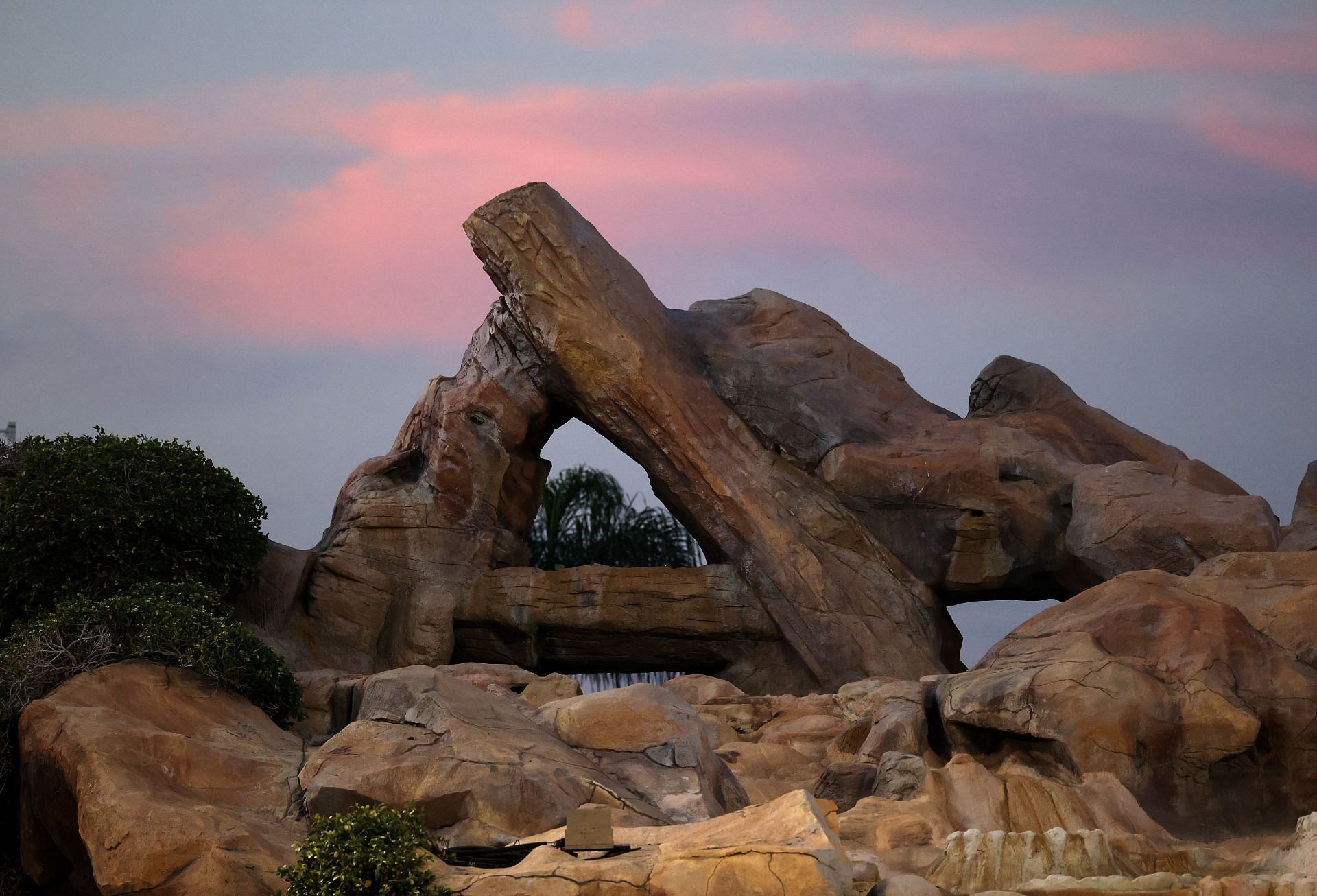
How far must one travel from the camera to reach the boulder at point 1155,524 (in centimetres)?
1742

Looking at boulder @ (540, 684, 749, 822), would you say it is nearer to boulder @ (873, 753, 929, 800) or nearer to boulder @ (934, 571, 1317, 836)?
boulder @ (873, 753, 929, 800)

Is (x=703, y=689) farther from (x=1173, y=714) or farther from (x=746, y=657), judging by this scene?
(x=1173, y=714)

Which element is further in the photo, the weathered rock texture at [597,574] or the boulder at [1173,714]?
the weathered rock texture at [597,574]

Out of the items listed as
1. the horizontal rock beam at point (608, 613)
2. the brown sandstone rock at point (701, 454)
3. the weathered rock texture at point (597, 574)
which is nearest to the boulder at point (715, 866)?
the weathered rock texture at point (597, 574)

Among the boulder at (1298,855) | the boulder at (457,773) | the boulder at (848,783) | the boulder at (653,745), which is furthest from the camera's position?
the boulder at (848,783)

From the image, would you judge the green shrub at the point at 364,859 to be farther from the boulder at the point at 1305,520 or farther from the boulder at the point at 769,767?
the boulder at the point at 1305,520

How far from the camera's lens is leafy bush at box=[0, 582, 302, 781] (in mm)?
11594

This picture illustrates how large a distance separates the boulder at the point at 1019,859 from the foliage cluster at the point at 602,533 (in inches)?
840

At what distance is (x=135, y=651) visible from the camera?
11812 millimetres

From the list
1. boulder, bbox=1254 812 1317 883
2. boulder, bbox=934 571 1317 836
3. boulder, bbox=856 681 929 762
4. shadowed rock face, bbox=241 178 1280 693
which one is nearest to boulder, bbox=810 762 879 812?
boulder, bbox=856 681 929 762

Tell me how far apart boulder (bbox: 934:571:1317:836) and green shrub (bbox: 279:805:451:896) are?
6.04 metres

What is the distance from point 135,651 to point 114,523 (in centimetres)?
507

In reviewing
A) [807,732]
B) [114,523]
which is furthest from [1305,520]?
[114,523]

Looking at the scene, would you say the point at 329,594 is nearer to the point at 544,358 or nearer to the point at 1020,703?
the point at 544,358
